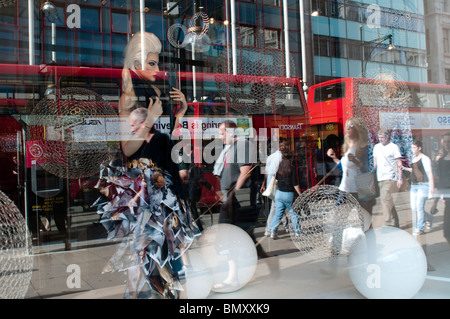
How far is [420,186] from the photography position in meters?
3.81

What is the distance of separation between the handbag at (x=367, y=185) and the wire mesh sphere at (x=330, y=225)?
1.54ft

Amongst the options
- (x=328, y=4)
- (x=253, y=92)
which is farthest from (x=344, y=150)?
(x=328, y=4)

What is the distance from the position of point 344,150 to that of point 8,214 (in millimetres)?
2833

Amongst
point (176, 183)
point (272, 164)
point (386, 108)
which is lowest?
point (176, 183)

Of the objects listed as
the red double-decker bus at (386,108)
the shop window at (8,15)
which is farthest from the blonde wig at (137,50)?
the red double-decker bus at (386,108)

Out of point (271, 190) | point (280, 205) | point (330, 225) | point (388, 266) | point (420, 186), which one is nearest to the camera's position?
point (388, 266)

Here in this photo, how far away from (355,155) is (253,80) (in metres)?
1.22

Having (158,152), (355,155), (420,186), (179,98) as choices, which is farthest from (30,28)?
(420,186)

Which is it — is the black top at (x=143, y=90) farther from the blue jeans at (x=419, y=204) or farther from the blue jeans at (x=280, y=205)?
the blue jeans at (x=419, y=204)

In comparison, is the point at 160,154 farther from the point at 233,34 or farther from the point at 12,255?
the point at 233,34

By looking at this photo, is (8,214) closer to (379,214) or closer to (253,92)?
(253,92)

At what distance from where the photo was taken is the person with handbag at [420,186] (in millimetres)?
3699

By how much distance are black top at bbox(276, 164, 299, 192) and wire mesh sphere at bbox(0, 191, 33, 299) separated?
2.46 metres

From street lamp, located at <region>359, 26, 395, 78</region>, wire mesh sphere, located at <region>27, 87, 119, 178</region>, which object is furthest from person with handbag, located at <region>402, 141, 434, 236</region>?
wire mesh sphere, located at <region>27, 87, 119, 178</region>
